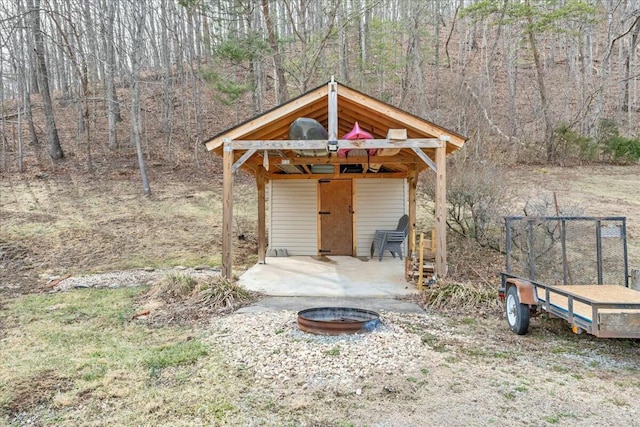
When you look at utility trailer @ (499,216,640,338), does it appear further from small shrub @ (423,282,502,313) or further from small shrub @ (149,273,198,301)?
small shrub @ (149,273,198,301)

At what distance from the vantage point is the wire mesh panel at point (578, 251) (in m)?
4.92

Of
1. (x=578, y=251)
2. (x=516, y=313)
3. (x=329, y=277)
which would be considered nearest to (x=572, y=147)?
(x=578, y=251)

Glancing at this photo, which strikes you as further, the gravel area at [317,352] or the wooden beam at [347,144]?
the wooden beam at [347,144]

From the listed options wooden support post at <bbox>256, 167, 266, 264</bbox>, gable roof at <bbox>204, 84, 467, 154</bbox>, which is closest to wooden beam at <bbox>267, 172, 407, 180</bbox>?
wooden support post at <bbox>256, 167, 266, 264</bbox>

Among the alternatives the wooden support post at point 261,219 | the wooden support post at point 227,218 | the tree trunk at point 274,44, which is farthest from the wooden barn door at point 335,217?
the tree trunk at point 274,44

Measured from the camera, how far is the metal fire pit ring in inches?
178

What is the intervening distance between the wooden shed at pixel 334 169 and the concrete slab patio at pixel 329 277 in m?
0.58

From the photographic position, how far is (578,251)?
227 inches

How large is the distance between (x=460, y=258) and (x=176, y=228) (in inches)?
288

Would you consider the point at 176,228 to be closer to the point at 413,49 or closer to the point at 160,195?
the point at 160,195

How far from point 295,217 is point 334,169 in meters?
1.41

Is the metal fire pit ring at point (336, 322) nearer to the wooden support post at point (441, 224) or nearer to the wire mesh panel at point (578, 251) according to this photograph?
the wire mesh panel at point (578, 251)

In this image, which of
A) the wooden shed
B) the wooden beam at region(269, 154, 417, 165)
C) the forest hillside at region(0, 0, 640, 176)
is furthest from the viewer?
the forest hillside at region(0, 0, 640, 176)

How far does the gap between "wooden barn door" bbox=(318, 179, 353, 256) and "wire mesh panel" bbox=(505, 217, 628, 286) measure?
4.47 metres
